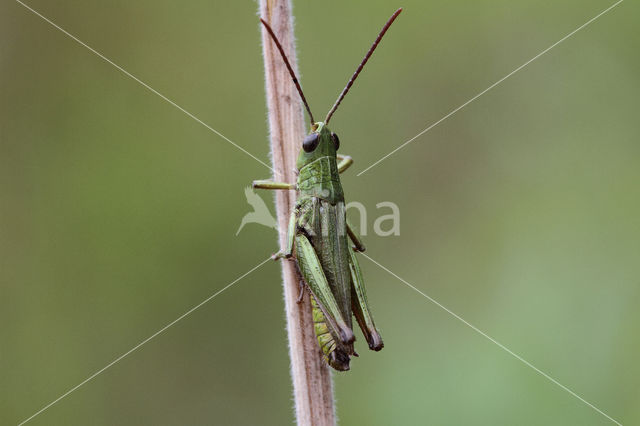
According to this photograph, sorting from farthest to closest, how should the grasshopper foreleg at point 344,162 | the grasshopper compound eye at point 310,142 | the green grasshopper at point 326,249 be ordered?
the grasshopper foreleg at point 344,162 < the grasshopper compound eye at point 310,142 < the green grasshopper at point 326,249

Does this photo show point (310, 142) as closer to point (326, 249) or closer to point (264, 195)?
point (326, 249)

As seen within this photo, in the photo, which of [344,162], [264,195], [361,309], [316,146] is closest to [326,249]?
[361,309]

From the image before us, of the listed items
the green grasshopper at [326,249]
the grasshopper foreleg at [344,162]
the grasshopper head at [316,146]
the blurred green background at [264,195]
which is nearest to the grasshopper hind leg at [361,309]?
the green grasshopper at [326,249]

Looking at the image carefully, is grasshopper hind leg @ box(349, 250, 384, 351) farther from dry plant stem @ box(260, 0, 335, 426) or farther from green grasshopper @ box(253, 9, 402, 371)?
dry plant stem @ box(260, 0, 335, 426)

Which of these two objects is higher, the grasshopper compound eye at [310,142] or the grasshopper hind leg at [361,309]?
the grasshopper compound eye at [310,142]

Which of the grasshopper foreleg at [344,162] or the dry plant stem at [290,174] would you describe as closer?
the dry plant stem at [290,174]

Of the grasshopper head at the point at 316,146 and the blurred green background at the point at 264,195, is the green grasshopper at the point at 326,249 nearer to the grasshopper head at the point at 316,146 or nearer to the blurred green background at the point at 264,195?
the grasshopper head at the point at 316,146
